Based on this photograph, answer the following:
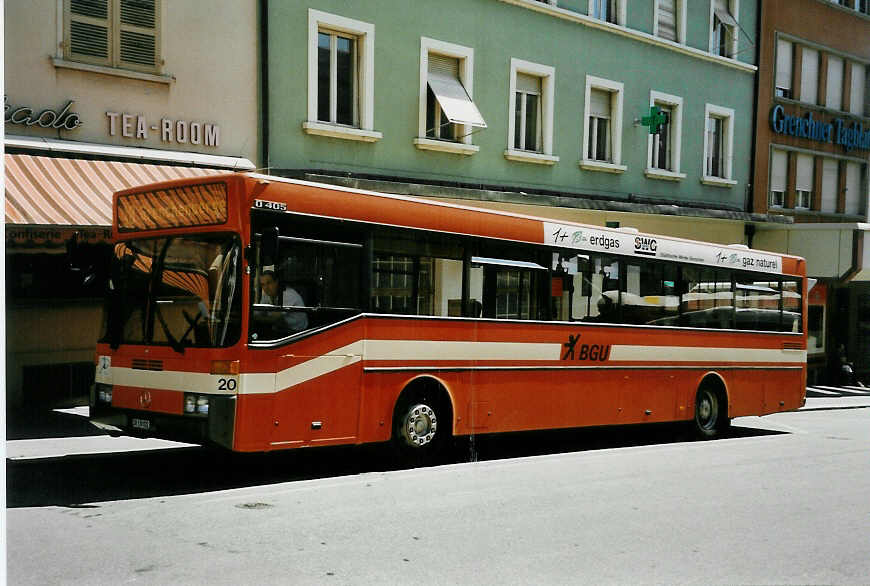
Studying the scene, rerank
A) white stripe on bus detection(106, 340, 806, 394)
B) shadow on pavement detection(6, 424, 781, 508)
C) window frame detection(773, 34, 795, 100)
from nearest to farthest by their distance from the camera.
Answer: shadow on pavement detection(6, 424, 781, 508) → white stripe on bus detection(106, 340, 806, 394) → window frame detection(773, 34, 795, 100)

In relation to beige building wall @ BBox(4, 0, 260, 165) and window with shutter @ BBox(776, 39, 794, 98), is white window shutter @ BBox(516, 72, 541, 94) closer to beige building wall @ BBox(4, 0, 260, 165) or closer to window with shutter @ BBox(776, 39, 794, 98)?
beige building wall @ BBox(4, 0, 260, 165)

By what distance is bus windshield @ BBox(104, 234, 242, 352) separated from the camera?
920cm

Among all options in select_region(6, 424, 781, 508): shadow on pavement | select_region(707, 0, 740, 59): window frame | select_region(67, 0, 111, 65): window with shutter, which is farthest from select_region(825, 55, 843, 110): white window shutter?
select_region(67, 0, 111, 65): window with shutter

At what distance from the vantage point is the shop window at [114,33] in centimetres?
1460

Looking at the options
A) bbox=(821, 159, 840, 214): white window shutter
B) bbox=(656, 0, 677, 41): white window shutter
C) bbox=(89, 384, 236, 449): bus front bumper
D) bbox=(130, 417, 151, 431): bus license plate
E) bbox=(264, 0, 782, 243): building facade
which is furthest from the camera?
bbox=(821, 159, 840, 214): white window shutter

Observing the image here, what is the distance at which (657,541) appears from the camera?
7.54 metres

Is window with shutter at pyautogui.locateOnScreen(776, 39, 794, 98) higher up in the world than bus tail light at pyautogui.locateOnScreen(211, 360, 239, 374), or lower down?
higher up

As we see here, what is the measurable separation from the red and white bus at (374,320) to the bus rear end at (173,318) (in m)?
0.02

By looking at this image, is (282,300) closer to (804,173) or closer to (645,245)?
(645,245)

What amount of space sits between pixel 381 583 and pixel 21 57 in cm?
1105

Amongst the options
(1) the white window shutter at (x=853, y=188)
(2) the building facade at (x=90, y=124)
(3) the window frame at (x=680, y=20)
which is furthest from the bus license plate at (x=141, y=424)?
(1) the white window shutter at (x=853, y=188)

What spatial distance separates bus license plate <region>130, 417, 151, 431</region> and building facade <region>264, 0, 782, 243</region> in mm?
7885

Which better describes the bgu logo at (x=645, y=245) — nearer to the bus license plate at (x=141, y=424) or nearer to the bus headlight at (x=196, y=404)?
the bus headlight at (x=196, y=404)

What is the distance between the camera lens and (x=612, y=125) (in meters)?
24.1
